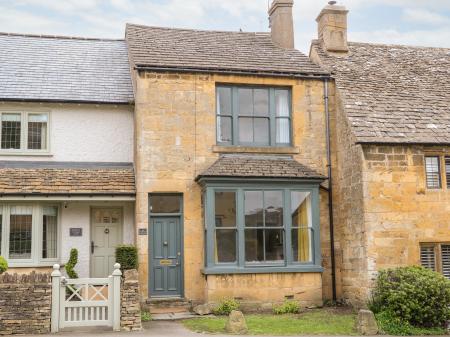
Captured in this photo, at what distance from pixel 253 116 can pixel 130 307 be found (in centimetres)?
695

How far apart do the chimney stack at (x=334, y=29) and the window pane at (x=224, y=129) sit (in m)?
4.70

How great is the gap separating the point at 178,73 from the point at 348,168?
18.3 feet

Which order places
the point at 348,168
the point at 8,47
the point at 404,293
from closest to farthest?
1. the point at 404,293
2. the point at 348,168
3. the point at 8,47

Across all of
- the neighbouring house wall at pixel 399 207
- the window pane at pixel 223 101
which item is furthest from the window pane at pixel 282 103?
the neighbouring house wall at pixel 399 207

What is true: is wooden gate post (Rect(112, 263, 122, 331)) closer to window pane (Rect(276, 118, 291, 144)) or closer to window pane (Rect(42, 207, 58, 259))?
window pane (Rect(42, 207, 58, 259))

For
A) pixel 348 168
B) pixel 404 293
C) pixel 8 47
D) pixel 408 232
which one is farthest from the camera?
pixel 8 47

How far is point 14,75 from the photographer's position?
59.9ft

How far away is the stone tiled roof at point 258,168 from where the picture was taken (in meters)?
15.8

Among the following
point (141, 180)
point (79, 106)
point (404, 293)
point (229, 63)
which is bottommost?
point (404, 293)

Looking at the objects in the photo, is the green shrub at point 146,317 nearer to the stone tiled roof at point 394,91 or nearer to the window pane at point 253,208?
the window pane at point 253,208

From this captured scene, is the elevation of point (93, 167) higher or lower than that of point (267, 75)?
lower

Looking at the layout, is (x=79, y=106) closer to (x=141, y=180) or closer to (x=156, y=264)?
(x=141, y=180)

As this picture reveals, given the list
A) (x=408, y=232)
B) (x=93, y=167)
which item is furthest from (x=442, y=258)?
(x=93, y=167)

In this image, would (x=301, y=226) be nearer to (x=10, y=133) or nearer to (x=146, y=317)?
(x=146, y=317)
